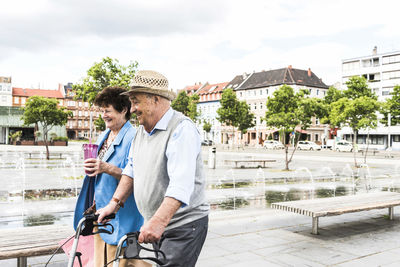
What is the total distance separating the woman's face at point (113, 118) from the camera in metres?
2.98

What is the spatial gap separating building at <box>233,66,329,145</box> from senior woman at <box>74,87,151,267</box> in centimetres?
6705

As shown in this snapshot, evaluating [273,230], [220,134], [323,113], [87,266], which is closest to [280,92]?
[323,113]

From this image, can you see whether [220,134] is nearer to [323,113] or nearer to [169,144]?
[323,113]

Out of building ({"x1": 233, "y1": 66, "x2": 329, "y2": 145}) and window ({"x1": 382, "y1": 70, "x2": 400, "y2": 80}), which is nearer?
window ({"x1": 382, "y1": 70, "x2": 400, "y2": 80})

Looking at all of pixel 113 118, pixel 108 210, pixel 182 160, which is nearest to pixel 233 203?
pixel 113 118

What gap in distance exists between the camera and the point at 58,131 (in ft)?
190

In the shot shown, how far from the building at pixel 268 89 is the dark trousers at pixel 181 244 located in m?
67.6

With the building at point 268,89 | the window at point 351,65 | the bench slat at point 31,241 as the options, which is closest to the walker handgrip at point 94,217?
the bench slat at point 31,241

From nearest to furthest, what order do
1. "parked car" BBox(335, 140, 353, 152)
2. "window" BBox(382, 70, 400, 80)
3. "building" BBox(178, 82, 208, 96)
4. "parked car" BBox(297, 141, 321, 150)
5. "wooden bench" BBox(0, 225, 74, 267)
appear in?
"wooden bench" BBox(0, 225, 74, 267) → "parked car" BBox(335, 140, 353, 152) → "parked car" BBox(297, 141, 321, 150) → "window" BBox(382, 70, 400, 80) → "building" BBox(178, 82, 208, 96)

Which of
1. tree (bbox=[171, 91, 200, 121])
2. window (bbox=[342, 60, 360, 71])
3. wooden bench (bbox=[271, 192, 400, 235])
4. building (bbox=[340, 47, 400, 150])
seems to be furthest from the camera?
tree (bbox=[171, 91, 200, 121])

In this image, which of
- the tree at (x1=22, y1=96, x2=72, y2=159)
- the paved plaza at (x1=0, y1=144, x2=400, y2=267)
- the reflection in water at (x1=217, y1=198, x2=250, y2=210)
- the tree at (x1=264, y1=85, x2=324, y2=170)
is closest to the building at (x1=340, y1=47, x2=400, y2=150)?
the tree at (x1=264, y1=85, x2=324, y2=170)

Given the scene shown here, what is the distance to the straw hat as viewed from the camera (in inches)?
90.9

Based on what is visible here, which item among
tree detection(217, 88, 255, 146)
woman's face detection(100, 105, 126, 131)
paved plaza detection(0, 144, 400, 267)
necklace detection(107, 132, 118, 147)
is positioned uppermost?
tree detection(217, 88, 255, 146)

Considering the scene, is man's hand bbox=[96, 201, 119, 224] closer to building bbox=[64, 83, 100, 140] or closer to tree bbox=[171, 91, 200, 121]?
tree bbox=[171, 91, 200, 121]
